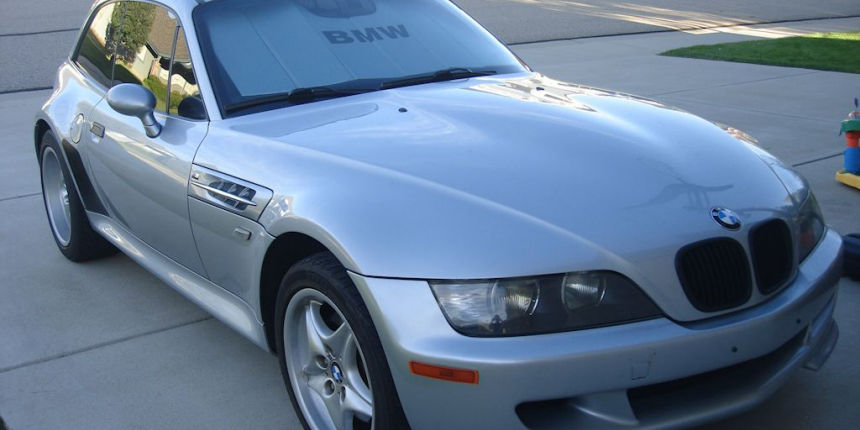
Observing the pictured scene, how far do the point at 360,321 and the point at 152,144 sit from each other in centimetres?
168

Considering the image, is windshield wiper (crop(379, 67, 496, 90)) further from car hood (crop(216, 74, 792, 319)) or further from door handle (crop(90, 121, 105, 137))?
door handle (crop(90, 121, 105, 137))

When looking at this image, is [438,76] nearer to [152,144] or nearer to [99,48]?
[152,144]

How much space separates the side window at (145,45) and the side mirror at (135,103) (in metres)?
0.17

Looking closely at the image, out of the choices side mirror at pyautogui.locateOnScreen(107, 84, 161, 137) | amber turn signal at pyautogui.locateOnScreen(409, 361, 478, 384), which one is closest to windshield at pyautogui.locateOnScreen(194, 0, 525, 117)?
side mirror at pyautogui.locateOnScreen(107, 84, 161, 137)

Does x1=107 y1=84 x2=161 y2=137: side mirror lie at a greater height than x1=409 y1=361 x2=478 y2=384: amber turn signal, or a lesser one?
greater

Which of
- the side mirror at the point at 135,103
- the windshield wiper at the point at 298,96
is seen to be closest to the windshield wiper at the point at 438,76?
the windshield wiper at the point at 298,96

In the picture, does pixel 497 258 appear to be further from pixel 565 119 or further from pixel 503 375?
pixel 565 119

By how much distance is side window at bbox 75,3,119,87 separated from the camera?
4.89 meters

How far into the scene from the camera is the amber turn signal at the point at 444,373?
2.49 metres

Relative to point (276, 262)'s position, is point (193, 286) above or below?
below

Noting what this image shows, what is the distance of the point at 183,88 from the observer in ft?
13.1

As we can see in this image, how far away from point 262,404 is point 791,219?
80.9 inches

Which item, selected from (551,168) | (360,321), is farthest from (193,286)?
(551,168)

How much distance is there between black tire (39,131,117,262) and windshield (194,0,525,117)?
1.51 m
